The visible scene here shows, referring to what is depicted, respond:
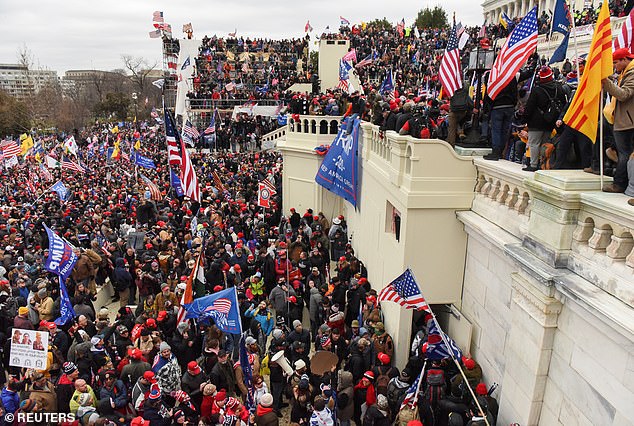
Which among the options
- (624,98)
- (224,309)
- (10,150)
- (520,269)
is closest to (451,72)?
(624,98)

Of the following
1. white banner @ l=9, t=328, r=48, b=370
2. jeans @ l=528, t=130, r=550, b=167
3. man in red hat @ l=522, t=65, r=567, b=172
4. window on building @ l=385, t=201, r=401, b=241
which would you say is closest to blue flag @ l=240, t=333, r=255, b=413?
white banner @ l=9, t=328, r=48, b=370

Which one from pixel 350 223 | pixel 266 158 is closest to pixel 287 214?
pixel 350 223

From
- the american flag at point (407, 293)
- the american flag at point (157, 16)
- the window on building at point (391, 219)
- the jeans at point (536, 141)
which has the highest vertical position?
the american flag at point (157, 16)

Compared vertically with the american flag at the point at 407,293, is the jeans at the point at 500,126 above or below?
above

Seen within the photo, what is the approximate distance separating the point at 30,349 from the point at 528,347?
6927mm

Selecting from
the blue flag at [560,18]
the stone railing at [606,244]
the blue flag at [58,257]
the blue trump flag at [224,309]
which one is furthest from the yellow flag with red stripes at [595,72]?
the blue flag at [58,257]

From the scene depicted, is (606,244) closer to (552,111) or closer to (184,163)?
(552,111)

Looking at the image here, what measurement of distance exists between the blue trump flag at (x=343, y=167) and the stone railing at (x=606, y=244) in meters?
7.65

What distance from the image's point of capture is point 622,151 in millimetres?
4992

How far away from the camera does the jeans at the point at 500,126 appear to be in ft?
24.4

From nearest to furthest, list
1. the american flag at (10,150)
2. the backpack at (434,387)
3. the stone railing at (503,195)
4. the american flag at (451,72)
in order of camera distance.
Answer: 1. the stone railing at (503,195)
2. the backpack at (434,387)
3. the american flag at (451,72)
4. the american flag at (10,150)

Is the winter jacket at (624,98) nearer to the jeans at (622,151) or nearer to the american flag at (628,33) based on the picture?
the jeans at (622,151)

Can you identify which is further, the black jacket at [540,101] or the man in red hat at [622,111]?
the black jacket at [540,101]

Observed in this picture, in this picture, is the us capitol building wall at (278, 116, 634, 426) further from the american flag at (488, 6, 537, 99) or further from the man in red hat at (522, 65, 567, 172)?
the american flag at (488, 6, 537, 99)
